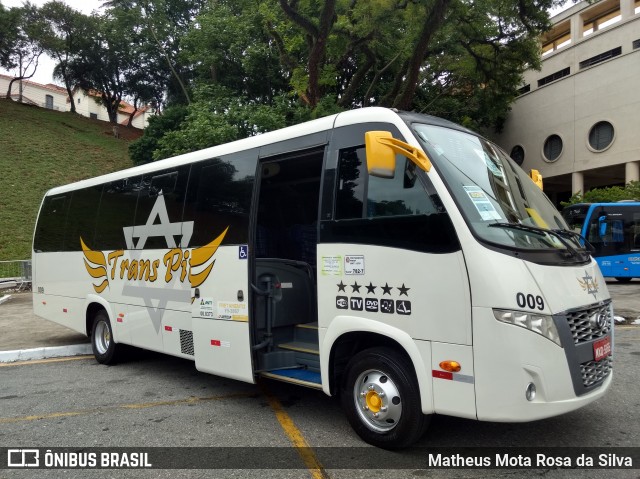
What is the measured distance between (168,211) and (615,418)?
18.1 feet

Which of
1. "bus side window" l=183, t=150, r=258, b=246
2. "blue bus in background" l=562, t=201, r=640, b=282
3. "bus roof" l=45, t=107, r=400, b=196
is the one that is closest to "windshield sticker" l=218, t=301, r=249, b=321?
"bus side window" l=183, t=150, r=258, b=246

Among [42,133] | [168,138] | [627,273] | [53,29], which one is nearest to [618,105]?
[627,273]

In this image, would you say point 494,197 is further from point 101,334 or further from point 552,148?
point 552,148

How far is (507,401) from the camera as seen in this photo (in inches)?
139

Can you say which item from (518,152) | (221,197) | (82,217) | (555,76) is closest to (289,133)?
(221,197)

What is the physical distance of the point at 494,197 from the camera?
13.6 ft

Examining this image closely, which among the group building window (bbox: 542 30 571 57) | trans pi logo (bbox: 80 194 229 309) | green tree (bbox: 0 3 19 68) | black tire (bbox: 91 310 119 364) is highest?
green tree (bbox: 0 3 19 68)

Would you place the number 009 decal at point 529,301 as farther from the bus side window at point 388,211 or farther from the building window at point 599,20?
the building window at point 599,20

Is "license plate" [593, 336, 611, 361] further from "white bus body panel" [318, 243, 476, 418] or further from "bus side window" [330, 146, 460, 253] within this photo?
"bus side window" [330, 146, 460, 253]

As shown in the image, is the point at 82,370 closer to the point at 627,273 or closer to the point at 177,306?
the point at 177,306

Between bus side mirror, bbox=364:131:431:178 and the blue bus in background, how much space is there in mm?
16396

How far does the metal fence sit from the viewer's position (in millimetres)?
18625

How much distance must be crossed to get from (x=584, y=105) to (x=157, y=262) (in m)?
34.0

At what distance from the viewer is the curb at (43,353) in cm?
816
